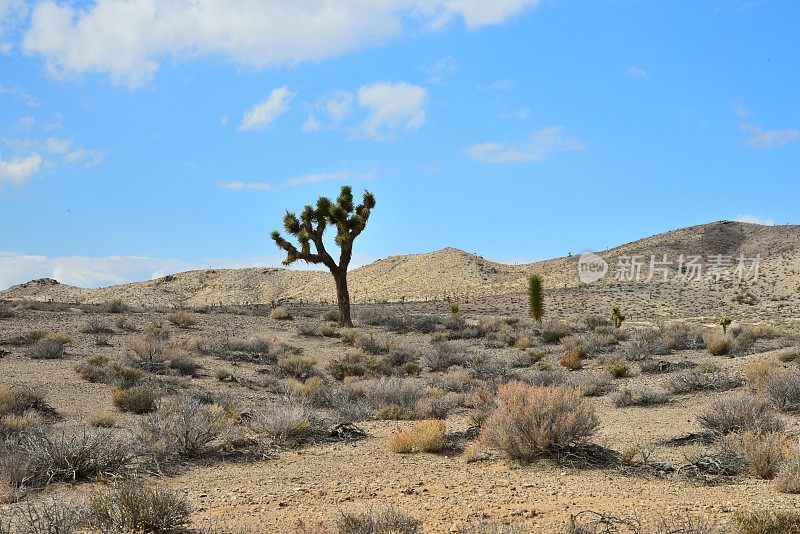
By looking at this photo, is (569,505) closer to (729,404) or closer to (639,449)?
(639,449)

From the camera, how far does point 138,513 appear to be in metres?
6.16

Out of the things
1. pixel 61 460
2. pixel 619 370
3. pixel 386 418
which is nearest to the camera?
pixel 61 460

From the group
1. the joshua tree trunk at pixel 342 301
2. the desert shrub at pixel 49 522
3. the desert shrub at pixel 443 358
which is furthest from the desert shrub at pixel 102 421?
the joshua tree trunk at pixel 342 301

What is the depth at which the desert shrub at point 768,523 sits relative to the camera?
18.0 ft

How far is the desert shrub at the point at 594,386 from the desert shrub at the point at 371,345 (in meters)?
9.24

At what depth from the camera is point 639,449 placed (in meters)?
10.3

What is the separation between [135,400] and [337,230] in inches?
754

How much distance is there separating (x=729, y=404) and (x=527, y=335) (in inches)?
733

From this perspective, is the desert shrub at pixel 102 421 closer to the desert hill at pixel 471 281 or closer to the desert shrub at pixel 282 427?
the desert shrub at pixel 282 427

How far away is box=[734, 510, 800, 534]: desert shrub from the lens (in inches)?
216

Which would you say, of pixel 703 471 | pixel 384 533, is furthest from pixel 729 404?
pixel 384 533

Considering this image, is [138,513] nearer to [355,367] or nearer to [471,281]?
[355,367]

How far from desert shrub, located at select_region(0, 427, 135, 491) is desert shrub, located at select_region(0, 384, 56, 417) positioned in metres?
4.18

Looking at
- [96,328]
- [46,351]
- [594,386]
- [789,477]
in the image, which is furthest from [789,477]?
[96,328]
